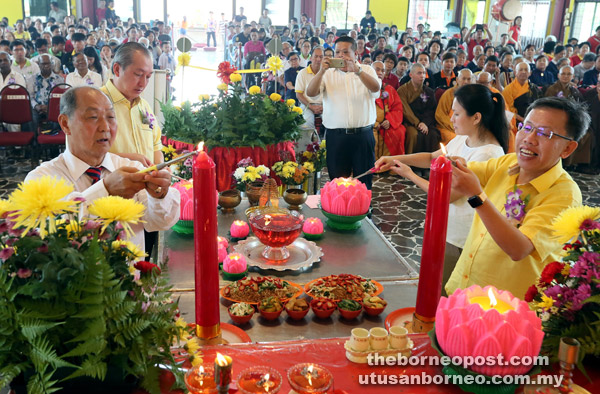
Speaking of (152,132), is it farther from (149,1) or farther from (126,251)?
(149,1)

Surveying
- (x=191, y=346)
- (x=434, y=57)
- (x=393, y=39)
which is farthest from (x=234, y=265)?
(x=393, y=39)

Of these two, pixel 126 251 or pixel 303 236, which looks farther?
pixel 303 236

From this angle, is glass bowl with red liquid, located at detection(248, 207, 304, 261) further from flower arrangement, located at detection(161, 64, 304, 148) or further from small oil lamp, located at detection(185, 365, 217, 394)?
flower arrangement, located at detection(161, 64, 304, 148)

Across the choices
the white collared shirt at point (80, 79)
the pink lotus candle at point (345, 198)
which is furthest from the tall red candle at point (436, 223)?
the white collared shirt at point (80, 79)

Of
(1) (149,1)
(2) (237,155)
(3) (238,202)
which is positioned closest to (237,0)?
(1) (149,1)

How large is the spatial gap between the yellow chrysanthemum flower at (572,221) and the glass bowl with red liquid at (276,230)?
77 cm

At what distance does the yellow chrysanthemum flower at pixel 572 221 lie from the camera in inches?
34.4

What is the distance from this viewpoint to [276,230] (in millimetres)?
1496

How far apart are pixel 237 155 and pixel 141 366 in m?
2.65

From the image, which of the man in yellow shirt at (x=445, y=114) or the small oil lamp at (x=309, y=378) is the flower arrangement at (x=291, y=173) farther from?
the man in yellow shirt at (x=445, y=114)

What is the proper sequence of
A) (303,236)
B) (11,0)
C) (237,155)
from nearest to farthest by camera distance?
(303,236)
(237,155)
(11,0)

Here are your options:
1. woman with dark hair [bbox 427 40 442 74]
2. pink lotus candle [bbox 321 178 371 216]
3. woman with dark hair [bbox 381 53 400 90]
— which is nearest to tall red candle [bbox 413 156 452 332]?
pink lotus candle [bbox 321 178 371 216]

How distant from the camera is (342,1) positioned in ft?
53.2

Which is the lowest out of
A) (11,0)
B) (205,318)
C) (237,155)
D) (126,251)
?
(237,155)
